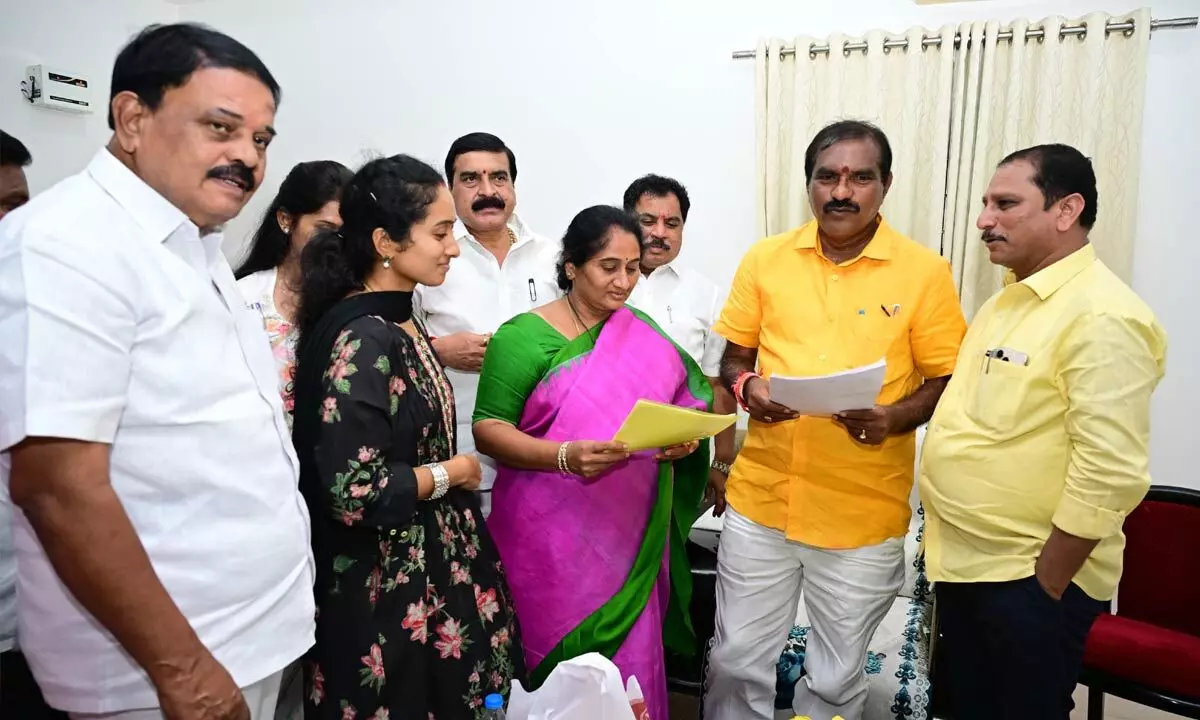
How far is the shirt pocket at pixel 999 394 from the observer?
1.58 metres

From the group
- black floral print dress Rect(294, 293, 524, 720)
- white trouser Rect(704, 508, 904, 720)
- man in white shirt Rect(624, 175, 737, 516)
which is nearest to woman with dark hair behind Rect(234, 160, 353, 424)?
black floral print dress Rect(294, 293, 524, 720)

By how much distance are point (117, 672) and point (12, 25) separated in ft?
11.6

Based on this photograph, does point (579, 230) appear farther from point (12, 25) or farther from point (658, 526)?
point (12, 25)

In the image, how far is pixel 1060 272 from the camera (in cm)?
161

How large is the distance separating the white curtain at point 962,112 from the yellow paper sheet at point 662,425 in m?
1.89

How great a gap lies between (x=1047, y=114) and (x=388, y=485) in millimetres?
2868

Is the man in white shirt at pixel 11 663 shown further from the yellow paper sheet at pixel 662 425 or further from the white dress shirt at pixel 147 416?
the yellow paper sheet at pixel 662 425

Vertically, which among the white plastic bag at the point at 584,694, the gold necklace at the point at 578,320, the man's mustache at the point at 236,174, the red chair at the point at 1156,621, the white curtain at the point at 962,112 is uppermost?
the white curtain at the point at 962,112

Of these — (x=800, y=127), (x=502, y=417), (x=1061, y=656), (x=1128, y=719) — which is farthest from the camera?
(x=800, y=127)

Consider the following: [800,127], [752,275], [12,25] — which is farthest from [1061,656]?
[12,25]

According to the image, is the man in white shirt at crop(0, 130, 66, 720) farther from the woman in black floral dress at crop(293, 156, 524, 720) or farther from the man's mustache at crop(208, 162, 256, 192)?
the man's mustache at crop(208, 162, 256, 192)

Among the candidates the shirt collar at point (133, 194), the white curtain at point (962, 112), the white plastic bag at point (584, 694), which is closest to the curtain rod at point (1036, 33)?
the white curtain at point (962, 112)

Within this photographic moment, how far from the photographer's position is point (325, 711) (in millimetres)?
1321

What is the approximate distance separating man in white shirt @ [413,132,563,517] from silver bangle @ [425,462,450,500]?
0.83m
